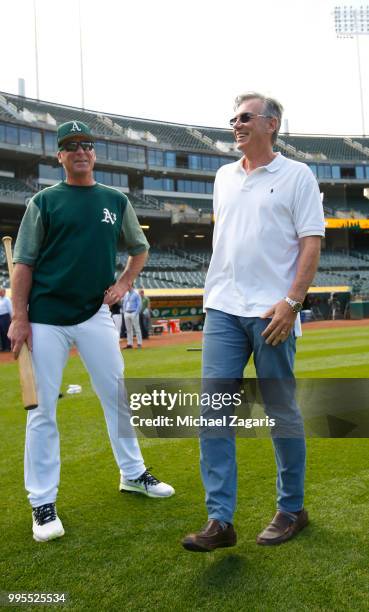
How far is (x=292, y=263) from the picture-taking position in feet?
8.69

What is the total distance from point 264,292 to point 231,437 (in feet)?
2.41

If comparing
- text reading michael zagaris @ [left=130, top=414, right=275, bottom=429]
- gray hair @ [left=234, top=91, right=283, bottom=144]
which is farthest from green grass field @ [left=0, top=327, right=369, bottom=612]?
gray hair @ [left=234, top=91, right=283, bottom=144]

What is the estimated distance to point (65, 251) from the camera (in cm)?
300

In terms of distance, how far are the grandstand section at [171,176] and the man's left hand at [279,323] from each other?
105 ft

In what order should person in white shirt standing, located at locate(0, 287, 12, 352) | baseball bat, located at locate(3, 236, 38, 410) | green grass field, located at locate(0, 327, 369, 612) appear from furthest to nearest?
person in white shirt standing, located at locate(0, 287, 12, 352) < baseball bat, located at locate(3, 236, 38, 410) < green grass field, located at locate(0, 327, 369, 612)

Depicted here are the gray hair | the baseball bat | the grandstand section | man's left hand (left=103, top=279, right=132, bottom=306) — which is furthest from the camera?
the grandstand section

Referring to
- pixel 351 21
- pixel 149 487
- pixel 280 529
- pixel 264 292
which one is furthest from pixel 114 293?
pixel 351 21

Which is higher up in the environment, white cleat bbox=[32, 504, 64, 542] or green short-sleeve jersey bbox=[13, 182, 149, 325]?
green short-sleeve jersey bbox=[13, 182, 149, 325]

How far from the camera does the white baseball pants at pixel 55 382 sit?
2928 millimetres

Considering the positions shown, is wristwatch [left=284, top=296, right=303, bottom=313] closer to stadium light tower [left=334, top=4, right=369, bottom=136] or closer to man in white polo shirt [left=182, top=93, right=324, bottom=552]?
man in white polo shirt [left=182, top=93, right=324, bottom=552]

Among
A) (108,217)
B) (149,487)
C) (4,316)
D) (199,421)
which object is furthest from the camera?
(4,316)

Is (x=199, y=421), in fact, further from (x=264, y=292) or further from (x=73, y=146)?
(x=73, y=146)

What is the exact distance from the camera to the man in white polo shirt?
2.54 metres

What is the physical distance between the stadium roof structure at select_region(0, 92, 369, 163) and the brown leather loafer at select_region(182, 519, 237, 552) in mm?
40656
